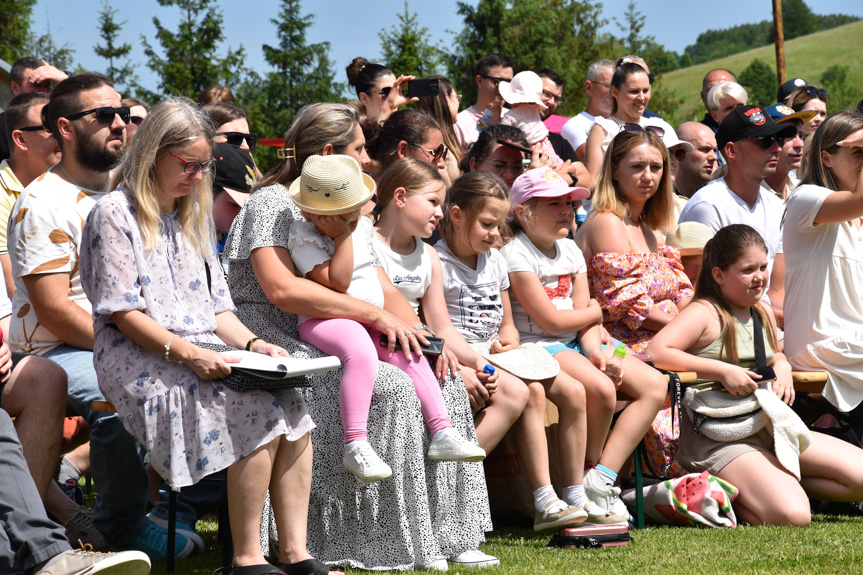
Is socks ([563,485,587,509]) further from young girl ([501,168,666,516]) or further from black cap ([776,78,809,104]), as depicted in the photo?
black cap ([776,78,809,104])

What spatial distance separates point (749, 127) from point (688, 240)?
3.37 feet

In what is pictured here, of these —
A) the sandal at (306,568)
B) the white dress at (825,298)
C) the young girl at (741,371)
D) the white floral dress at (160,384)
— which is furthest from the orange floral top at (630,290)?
the sandal at (306,568)

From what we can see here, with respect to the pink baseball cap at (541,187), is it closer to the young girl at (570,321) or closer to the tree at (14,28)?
the young girl at (570,321)

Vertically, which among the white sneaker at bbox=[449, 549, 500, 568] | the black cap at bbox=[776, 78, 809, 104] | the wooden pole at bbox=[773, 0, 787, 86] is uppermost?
the wooden pole at bbox=[773, 0, 787, 86]

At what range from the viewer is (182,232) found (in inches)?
155

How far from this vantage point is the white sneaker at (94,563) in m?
3.15

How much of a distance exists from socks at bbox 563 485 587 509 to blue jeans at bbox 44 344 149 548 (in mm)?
1997

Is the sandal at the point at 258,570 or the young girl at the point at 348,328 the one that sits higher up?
the young girl at the point at 348,328

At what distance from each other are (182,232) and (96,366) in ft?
2.07

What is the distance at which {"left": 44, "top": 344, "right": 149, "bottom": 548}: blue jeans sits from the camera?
401 cm

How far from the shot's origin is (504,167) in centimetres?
632

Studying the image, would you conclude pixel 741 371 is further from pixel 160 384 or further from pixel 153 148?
pixel 153 148

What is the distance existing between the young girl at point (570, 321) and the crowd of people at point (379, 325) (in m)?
0.02

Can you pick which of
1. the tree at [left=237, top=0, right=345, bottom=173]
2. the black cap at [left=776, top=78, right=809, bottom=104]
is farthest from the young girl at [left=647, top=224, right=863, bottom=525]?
the tree at [left=237, top=0, right=345, bottom=173]
